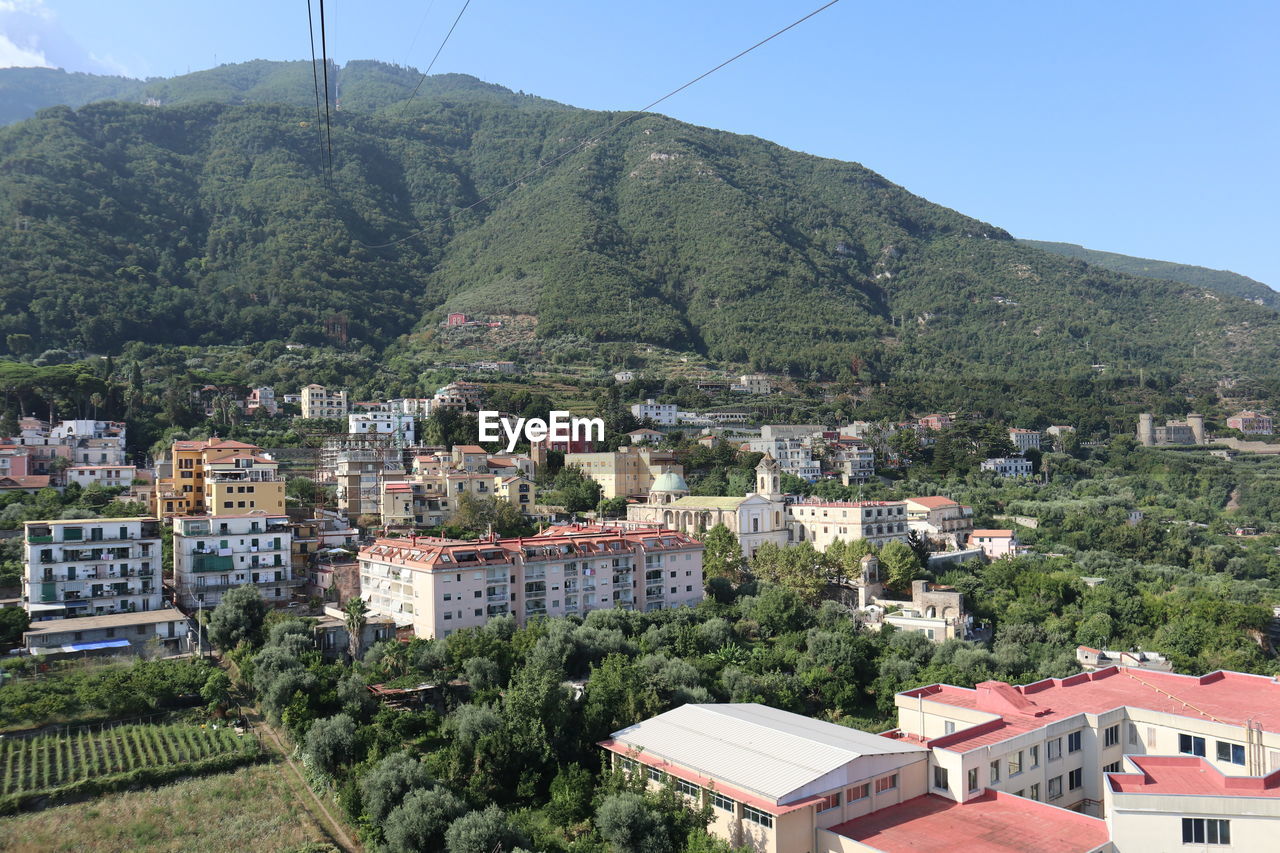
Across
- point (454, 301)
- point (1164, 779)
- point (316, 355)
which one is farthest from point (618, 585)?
point (454, 301)

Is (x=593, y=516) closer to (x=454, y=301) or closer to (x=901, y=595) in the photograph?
(x=901, y=595)

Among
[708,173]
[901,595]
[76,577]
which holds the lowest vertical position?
[901,595]

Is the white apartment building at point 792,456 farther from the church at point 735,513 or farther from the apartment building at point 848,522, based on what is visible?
the apartment building at point 848,522

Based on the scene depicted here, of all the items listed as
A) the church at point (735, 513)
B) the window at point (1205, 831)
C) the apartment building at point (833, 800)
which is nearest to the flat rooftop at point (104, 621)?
the apartment building at point (833, 800)

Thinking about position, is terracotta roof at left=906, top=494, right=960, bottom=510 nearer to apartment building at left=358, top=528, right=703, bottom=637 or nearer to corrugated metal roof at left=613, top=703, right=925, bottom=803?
apartment building at left=358, top=528, right=703, bottom=637

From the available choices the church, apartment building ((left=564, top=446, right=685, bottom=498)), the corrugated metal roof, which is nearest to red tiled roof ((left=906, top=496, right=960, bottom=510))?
the church

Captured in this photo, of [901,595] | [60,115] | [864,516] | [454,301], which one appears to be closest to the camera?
[901,595]
